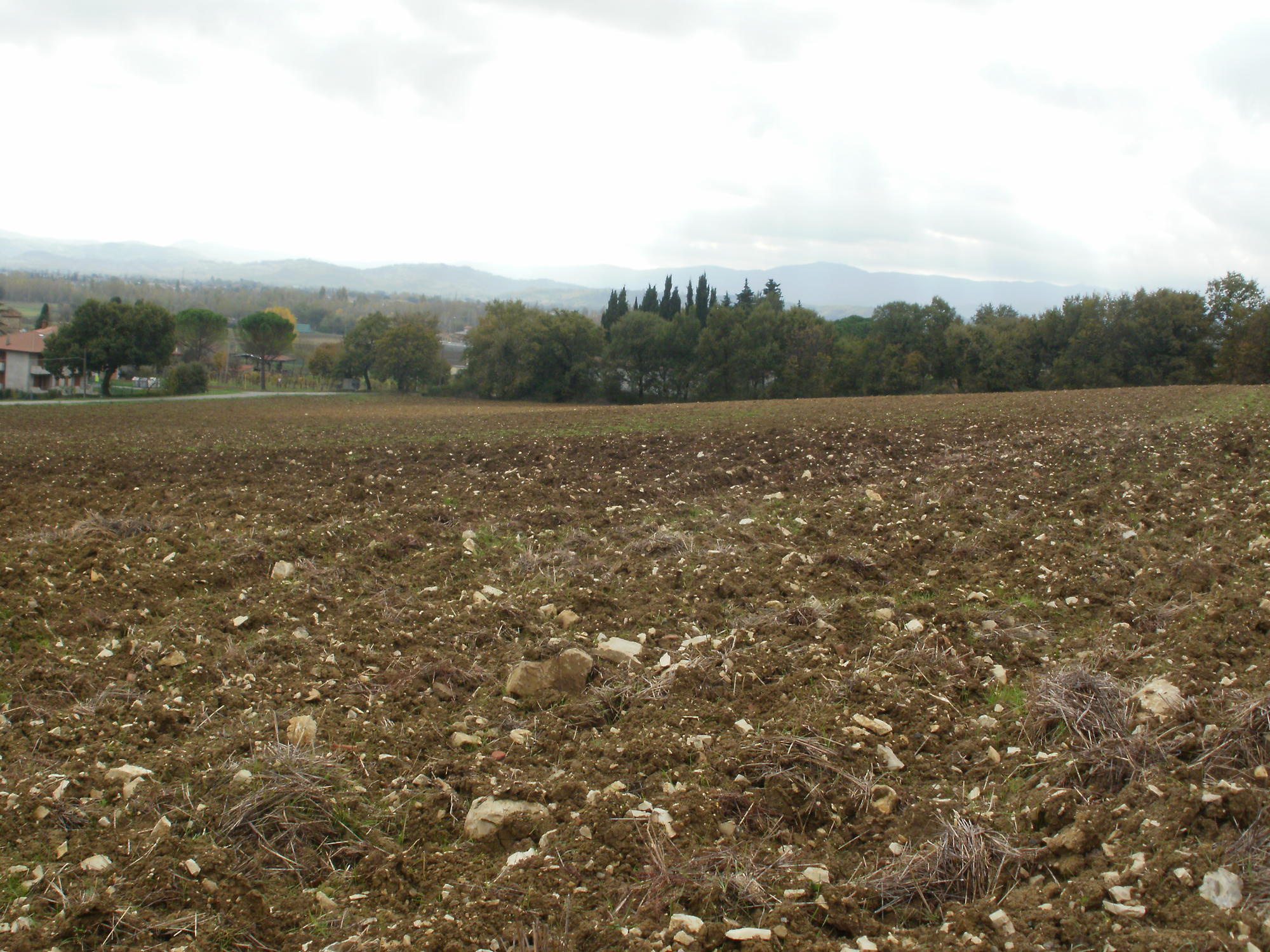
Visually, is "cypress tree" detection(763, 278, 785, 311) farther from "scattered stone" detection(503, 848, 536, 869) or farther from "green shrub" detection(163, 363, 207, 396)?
"scattered stone" detection(503, 848, 536, 869)

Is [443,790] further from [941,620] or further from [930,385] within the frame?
[930,385]

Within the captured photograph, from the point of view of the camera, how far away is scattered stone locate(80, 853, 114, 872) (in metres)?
4.08

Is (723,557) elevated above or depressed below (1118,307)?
below

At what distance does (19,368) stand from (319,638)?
7374cm

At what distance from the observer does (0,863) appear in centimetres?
412

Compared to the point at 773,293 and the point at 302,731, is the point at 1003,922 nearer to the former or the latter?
the point at 302,731

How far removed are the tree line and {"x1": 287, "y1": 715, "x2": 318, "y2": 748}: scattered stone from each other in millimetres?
59251

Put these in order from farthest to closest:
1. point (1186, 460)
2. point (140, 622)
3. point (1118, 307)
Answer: point (1118, 307) < point (1186, 460) < point (140, 622)

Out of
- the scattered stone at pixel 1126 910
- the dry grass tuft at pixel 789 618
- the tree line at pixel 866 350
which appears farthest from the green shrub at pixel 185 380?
the scattered stone at pixel 1126 910

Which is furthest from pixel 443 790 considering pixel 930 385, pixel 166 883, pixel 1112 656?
pixel 930 385

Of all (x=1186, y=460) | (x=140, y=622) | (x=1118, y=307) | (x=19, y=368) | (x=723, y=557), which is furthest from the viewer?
(x=19, y=368)

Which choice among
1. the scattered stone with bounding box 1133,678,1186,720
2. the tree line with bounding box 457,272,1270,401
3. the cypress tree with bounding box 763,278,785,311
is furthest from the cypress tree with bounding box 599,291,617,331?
the scattered stone with bounding box 1133,678,1186,720

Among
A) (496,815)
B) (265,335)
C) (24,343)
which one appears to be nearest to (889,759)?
(496,815)

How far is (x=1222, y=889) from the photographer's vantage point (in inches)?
130
